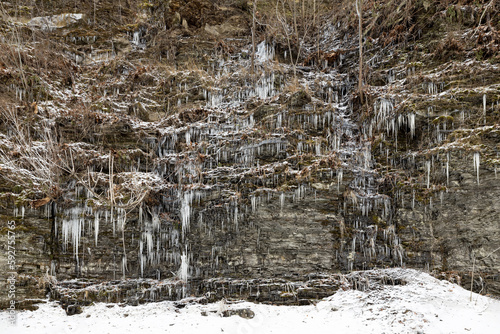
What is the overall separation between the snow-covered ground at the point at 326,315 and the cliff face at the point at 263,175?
0.36m

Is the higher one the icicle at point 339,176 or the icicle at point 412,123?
the icicle at point 412,123

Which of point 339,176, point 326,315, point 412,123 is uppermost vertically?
point 412,123

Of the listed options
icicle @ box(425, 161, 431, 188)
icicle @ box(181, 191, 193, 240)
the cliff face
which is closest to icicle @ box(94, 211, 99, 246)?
the cliff face

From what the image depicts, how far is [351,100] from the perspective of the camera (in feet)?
30.0

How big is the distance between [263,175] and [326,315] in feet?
11.8

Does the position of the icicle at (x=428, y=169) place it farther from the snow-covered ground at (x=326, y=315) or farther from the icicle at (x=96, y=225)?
the icicle at (x=96, y=225)

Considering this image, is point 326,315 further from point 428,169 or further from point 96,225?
point 96,225

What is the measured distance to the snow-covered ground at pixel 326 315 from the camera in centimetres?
525

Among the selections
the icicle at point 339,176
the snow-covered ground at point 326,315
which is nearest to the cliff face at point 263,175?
the icicle at point 339,176

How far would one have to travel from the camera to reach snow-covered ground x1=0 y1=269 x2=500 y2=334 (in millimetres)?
5250

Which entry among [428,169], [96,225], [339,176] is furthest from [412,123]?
[96,225]

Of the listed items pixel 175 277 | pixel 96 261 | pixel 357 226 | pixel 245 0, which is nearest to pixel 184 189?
pixel 175 277

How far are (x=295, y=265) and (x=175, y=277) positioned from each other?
3.04 meters

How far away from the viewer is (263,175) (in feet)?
24.5
